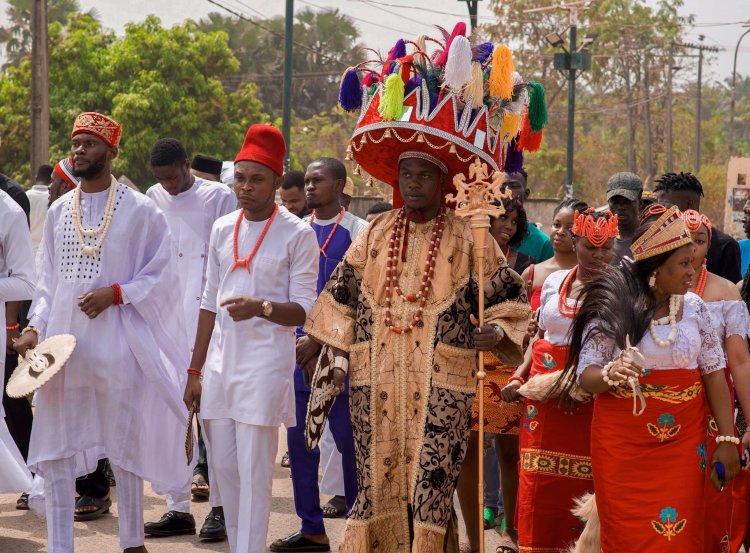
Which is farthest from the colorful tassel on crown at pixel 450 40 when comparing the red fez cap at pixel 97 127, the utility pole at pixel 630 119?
the utility pole at pixel 630 119

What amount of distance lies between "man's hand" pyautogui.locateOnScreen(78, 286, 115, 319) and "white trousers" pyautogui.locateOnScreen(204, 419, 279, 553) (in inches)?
33.6

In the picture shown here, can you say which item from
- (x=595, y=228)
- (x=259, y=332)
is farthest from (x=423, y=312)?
(x=595, y=228)

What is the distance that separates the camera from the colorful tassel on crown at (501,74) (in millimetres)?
5824

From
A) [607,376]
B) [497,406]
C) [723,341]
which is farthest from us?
[497,406]

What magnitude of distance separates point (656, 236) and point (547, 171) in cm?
4443

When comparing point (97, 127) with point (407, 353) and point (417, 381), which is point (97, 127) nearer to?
point (407, 353)

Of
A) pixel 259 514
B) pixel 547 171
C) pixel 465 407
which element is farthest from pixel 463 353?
pixel 547 171

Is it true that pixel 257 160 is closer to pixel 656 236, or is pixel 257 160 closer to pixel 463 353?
pixel 463 353

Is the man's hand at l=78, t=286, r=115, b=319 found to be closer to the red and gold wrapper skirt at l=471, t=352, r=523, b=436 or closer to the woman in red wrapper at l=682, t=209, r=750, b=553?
the red and gold wrapper skirt at l=471, t=352, r=523, b=436

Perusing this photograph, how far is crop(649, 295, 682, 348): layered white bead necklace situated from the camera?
560 centimetres

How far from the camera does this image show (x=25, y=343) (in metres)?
6.62

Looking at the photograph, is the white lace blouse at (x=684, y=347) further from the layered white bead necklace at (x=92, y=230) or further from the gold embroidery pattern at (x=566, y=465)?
the layered white bead necklace at (x=92, y=230)

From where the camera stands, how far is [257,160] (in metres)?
6.59

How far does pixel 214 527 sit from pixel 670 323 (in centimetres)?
325
